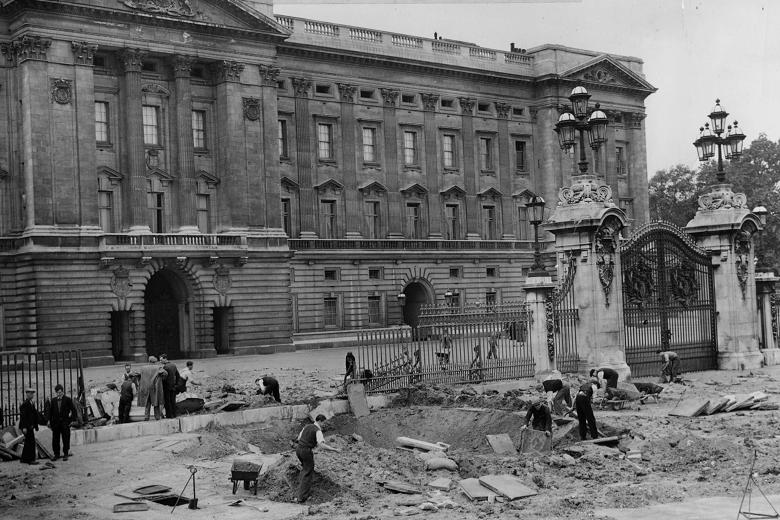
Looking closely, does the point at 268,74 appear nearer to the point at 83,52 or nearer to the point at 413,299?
the point at 83,52

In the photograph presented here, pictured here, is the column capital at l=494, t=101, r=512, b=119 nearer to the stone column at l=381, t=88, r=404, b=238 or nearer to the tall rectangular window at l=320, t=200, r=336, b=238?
the stone column at l=381, t=88, r=404, b=238

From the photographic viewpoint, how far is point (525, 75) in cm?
7100

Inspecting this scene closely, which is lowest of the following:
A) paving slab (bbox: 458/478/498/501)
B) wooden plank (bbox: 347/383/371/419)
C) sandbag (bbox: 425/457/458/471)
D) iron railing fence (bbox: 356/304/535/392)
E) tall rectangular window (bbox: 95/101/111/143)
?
paving slab (bbox: 458/478/498/501)

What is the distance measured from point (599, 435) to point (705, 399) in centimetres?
535

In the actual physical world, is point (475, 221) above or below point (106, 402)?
above

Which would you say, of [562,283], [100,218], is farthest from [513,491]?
[100,218]

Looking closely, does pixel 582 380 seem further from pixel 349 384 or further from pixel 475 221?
pixel 475 221

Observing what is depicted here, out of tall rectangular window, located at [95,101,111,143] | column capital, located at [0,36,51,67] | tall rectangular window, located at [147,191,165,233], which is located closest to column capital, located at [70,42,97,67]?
column capital, located at [0,36,51,67]

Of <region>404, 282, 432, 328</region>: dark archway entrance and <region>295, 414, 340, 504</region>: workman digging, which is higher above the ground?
<region>404, 282, 432, 328</region>: dark archway entrance

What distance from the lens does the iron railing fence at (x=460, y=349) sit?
28.5 metres

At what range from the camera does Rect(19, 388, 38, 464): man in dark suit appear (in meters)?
21.5

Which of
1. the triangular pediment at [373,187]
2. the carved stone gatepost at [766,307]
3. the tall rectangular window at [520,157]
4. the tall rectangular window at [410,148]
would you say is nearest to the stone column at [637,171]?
the tall rectangular window at [520,157]

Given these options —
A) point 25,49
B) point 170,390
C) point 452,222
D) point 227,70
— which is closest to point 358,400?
point 170,390

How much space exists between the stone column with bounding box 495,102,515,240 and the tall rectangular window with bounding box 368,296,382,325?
10920 mm
